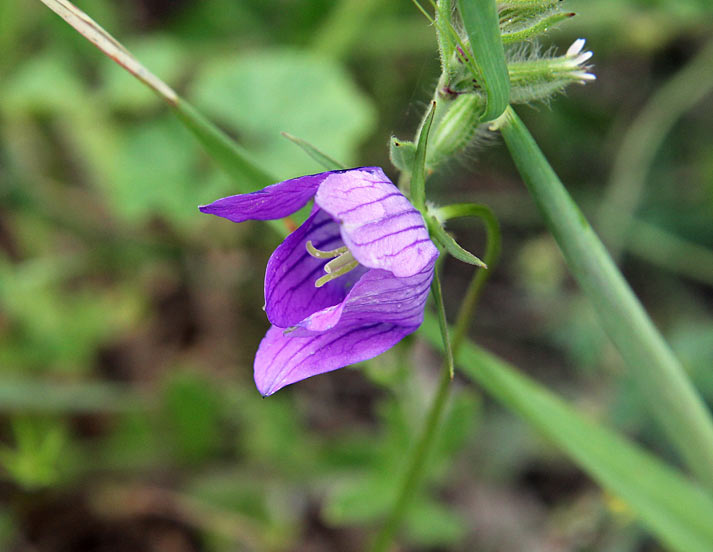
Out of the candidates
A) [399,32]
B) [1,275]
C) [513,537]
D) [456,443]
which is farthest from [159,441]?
[399,32]

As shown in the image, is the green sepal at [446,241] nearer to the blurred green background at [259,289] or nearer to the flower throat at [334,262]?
the flower throat at [334,262]

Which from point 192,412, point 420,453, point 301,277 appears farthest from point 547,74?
point 192,412

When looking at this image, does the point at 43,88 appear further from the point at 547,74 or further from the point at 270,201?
the point at 547,74

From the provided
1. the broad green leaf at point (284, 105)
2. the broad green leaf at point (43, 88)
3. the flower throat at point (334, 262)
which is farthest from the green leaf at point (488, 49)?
the broad green leaf at point (43, 88)

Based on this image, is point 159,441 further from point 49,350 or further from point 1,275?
point 1,275

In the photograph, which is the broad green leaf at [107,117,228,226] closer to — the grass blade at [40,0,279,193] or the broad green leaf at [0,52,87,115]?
the broad green leaf at [0,52,87,115]

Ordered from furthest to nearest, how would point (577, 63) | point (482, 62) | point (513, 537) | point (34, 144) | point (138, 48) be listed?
point (34, 144), point (138, 48), point (513, 537), point (577, 63), point (482, 62)
